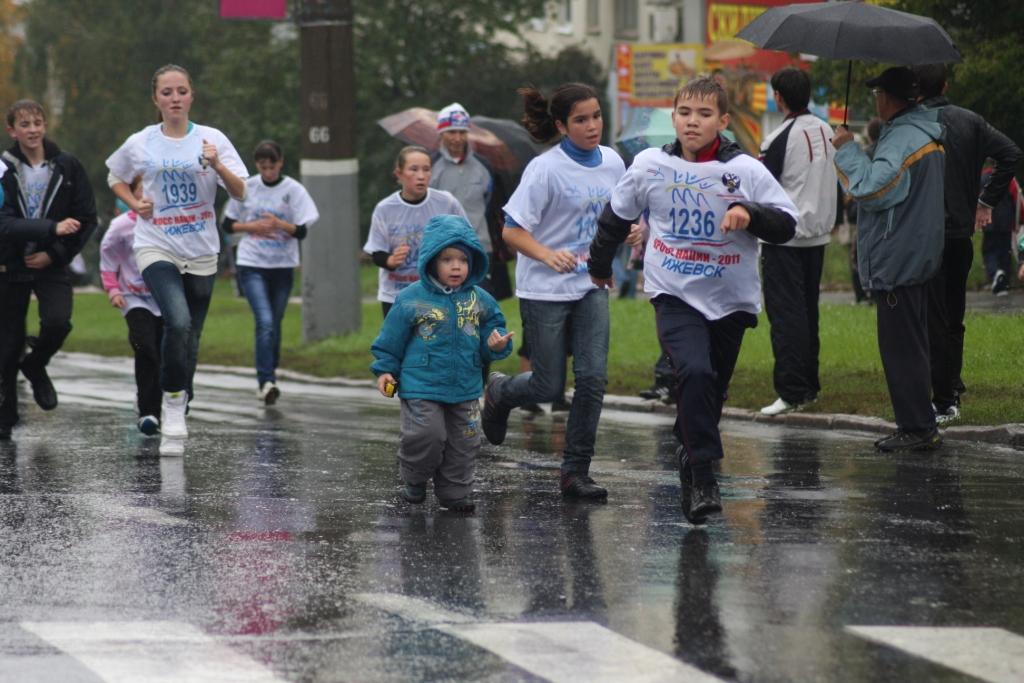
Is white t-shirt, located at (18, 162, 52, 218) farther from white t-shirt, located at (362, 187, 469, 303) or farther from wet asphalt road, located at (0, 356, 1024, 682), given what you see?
white t-shirt, located at (362, 187, 469, 303)

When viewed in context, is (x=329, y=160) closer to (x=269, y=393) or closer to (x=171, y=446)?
(x=269, y=393)

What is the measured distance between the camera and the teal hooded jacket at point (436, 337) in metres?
9.03

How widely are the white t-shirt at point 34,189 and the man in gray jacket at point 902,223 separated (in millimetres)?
4744

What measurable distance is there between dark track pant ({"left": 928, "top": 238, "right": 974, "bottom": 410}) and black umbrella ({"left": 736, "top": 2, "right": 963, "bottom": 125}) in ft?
5.08

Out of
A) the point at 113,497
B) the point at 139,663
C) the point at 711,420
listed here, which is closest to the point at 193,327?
the point at 113,497

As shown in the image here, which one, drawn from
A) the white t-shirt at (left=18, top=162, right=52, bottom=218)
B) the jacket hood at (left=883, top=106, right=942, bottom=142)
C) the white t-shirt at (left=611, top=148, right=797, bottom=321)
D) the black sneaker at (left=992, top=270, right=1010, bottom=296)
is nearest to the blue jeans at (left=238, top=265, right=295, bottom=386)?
the white t-shirt at (left=18, top=162, right=52, bottom=218)

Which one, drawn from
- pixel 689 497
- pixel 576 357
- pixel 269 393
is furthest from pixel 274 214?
pixel 689 497

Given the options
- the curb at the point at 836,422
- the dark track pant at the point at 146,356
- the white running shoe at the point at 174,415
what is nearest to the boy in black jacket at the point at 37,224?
the dark track pant at the point at 146,356

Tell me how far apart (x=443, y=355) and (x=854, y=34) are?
3.24 metres

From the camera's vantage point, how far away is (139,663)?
20.0 ft

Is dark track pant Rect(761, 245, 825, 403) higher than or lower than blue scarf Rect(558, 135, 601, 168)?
lower

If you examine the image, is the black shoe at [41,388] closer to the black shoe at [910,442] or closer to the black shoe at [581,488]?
the black shoe at [581,488]

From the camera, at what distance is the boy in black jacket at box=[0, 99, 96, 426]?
40.2ft

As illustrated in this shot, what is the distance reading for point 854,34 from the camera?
1090cm
